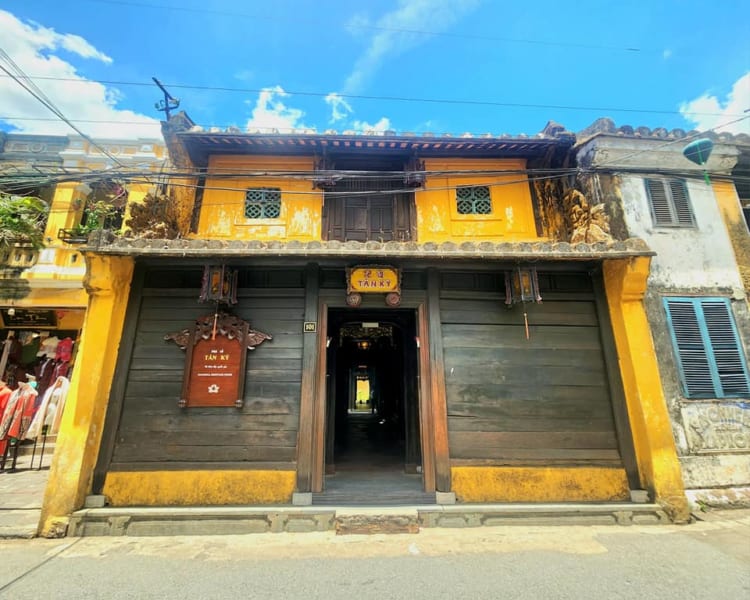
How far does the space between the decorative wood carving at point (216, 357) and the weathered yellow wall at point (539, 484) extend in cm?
383

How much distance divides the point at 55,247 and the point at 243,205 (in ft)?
19.1

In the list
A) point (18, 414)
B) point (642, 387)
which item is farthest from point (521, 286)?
point (18, 414)

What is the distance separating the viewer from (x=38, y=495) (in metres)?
5.93

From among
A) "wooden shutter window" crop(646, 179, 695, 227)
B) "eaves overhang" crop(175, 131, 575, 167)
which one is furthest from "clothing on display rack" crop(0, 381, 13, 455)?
"wooden shutter window" crop(646, 179, 695, 227)

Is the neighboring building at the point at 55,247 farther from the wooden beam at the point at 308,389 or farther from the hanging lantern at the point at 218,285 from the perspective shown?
the wooden beam at the point at 308,389

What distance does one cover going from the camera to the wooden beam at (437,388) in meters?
5.22

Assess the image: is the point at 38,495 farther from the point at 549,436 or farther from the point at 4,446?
the point at 549,436

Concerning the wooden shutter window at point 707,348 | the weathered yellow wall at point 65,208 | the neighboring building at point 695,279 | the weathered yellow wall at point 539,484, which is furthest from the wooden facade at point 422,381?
the weathered yellow wall at point 65,208

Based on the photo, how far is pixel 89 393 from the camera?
5.08 meters

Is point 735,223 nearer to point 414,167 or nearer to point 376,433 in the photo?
point 414,167

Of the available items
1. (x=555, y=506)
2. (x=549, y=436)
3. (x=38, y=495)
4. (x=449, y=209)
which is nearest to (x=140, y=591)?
(x=38, y=495)

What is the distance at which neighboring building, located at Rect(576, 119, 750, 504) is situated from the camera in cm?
566

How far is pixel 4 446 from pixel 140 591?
24.6ft

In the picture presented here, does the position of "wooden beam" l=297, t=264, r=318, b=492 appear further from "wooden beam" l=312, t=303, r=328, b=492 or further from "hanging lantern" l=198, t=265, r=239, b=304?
"hanging lantern" l=198, t=265, r=239, b=304
